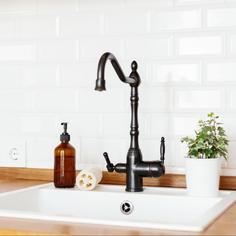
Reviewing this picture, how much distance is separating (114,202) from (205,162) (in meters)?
0.30

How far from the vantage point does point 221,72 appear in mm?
1758

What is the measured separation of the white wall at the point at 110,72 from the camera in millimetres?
1771

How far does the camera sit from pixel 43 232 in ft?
3.73

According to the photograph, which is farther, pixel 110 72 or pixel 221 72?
pixel 110 72

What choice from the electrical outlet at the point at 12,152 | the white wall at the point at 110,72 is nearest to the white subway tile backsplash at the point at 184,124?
the white wall at the point at 110,72

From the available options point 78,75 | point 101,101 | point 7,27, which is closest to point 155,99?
point 101,101

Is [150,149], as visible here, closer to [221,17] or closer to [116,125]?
[116,125]

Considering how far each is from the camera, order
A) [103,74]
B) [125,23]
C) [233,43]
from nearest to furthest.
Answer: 1. [103,74]
2. [233,43]
3. [125,23]

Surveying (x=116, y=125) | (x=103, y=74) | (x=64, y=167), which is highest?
(x=103, y=74)

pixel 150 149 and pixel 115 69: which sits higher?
pixel 115 69

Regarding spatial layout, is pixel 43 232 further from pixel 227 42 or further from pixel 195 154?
pixel 227 42

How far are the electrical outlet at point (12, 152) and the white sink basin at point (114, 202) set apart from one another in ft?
0.82

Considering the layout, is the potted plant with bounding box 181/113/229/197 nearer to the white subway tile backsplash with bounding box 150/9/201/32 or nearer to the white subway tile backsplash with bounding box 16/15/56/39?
the white subway tile backsplash with bounding box 150/9/201/32

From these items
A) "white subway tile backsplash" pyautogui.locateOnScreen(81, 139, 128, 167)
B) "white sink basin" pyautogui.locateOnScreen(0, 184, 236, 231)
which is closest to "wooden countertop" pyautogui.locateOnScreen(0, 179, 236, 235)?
"white sink basin" pyautogui.locateOnScreen(0, 184, 236, 231)
